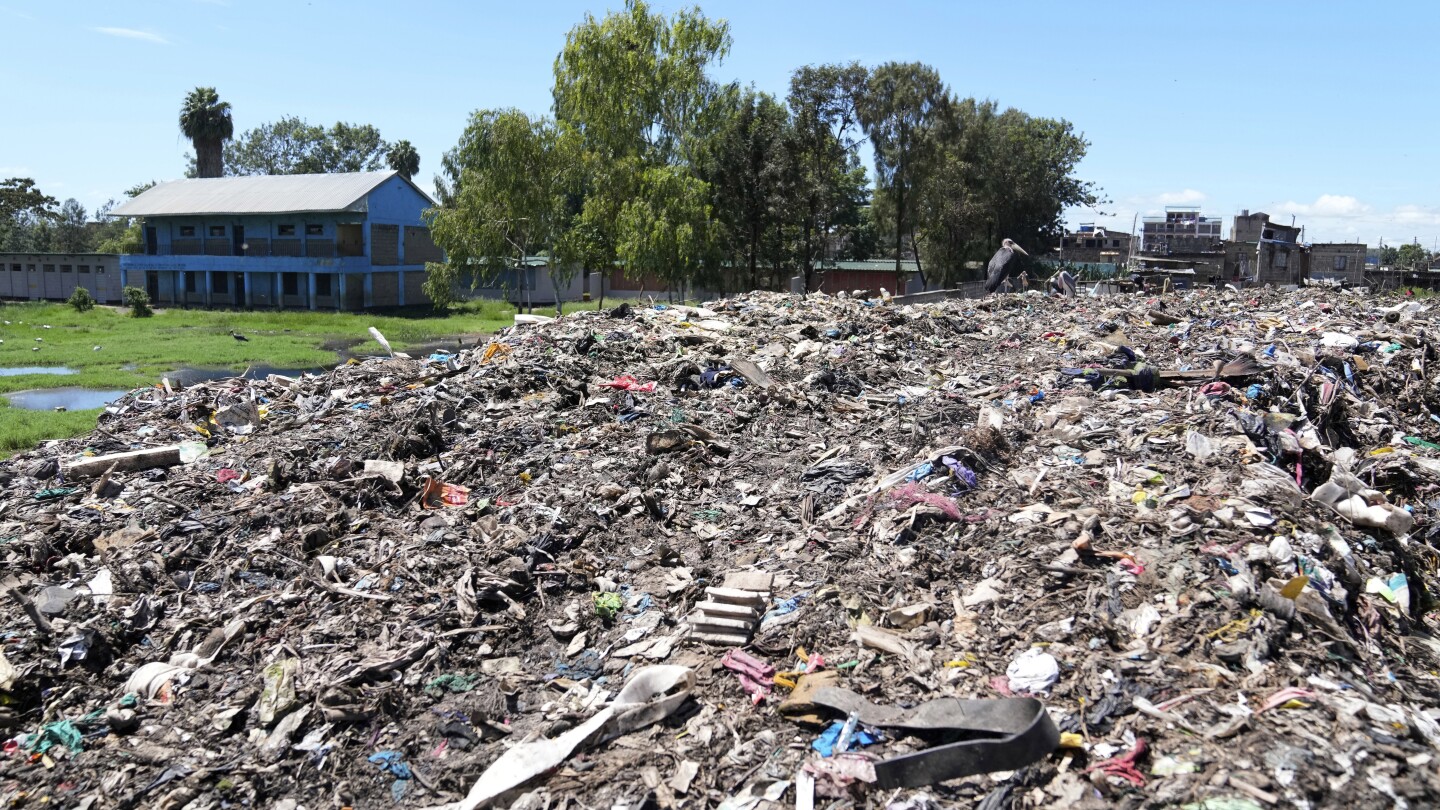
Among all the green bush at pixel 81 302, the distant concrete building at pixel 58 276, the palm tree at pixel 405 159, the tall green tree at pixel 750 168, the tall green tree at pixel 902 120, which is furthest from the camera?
the palm tree at pixel 405 159

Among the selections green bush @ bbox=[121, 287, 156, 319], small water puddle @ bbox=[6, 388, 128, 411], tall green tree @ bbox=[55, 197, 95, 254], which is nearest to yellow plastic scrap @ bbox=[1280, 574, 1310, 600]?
small water puddle @ bbox=[6, 388, 128, 411]

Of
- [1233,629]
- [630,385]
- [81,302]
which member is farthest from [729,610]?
[81,302]

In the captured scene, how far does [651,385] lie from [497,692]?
5514mm

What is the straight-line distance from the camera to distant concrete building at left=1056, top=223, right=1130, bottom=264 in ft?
155

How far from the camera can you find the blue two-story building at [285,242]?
35.7m

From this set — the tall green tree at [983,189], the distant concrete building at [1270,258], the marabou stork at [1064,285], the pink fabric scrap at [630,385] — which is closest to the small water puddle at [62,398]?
the pink fabric scrap at [630,385]

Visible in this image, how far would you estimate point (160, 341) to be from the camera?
25688 mm

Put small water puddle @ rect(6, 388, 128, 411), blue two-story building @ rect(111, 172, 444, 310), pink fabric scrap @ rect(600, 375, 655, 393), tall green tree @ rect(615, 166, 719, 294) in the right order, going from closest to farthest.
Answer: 1. pink fabric scrap @ rect(600, 375, 655, 393)
2. small water puddle @ rect(6, 388, 128, 411)
3. tall green tree @ rect(615, 166, 719, 294)
4. blue two-story building @ rect(111, 172, 444, 310)

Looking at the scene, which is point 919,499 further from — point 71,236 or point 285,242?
point 71,236

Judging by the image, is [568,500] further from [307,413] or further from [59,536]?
[307,413]

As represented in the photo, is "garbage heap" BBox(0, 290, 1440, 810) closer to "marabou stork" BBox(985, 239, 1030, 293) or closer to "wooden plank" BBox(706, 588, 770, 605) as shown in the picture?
"wooden plank" BBox(706, 588, 770, 605)

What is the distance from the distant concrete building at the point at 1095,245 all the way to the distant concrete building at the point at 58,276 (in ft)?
142

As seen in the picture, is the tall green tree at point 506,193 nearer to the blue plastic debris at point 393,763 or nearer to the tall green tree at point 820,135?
the tall green tree at point 820,135

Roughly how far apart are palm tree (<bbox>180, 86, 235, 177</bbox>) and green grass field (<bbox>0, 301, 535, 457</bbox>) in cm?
1468
